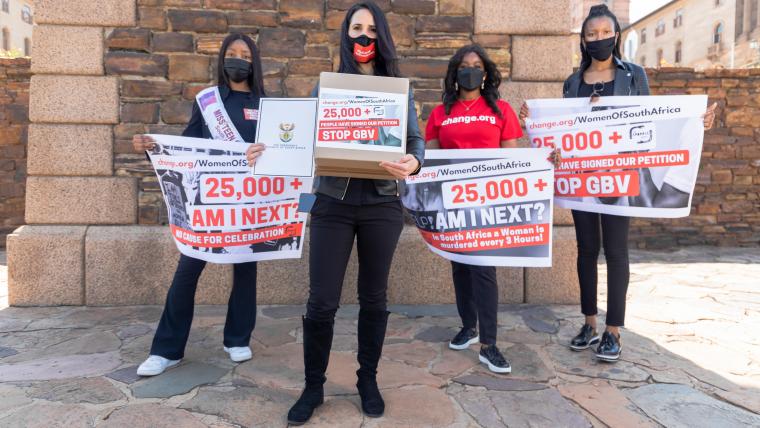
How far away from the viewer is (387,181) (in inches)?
89.2

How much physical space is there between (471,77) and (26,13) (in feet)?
146

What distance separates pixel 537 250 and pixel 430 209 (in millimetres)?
706

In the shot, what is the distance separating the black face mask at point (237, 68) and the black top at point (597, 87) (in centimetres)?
210

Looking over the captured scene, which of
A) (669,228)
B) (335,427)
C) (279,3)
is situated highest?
(279,3)

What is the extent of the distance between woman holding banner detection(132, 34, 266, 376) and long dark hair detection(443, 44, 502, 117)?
45.0 inches

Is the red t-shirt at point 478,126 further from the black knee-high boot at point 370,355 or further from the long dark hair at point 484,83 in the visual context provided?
the black knee-high boot at point 370,355

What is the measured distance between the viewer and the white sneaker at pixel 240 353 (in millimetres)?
2988

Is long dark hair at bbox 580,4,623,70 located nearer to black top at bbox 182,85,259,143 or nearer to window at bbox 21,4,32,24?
black top at bbox 182,85,259,143

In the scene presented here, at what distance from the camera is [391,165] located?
203 centimetres

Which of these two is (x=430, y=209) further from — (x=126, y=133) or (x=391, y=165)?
A: (x=126, y=133)

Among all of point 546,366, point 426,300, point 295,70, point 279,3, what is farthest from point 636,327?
point 279,3

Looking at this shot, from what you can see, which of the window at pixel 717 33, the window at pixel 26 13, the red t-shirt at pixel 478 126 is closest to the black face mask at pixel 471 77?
the red t-shirt at pixel 478 126

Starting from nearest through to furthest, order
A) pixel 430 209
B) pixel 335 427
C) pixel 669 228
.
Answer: pixel 335 427
pixel 430 209
pixel 669 228

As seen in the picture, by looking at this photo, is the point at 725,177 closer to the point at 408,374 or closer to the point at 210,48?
the point at 408,374
